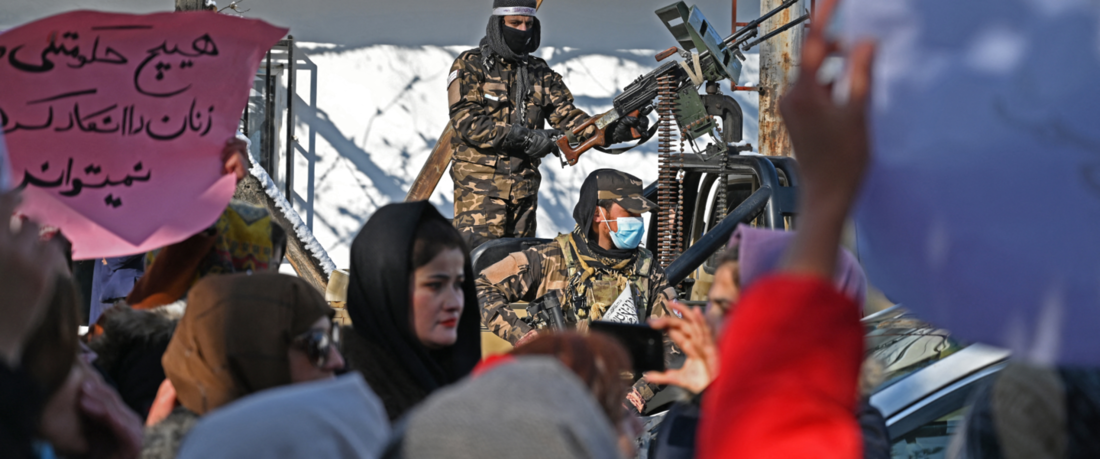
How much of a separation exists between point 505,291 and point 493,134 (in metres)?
1.47

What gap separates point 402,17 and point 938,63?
312 inches

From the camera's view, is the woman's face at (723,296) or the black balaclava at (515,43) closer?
the woman's face at (723,296)

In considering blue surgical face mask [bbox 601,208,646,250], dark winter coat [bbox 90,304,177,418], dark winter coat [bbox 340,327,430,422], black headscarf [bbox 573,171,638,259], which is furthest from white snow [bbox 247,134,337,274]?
dark winter coat [bbox 340,327,430,422]

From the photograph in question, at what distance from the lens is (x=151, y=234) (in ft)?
7.95

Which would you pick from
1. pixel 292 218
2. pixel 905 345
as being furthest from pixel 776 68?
pixel 905 345

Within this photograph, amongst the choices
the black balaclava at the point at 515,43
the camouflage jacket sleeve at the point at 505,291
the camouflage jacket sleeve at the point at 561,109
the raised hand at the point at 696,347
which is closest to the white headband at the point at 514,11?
the black balaclava at the point at 515,43

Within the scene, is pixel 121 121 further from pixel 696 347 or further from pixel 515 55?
pixel 515 55

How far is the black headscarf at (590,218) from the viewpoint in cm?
462

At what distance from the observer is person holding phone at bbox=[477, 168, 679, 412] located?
173 inches

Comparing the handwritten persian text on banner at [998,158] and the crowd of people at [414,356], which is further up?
the handwritten persian text on banner at [998,158]

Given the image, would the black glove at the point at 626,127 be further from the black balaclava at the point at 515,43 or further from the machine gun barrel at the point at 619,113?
the black balaclava at the point at 515,43

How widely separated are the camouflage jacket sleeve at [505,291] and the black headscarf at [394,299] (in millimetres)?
1923

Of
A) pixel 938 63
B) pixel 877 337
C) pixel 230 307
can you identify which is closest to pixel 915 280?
pixel 938 63

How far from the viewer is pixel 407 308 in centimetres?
228
